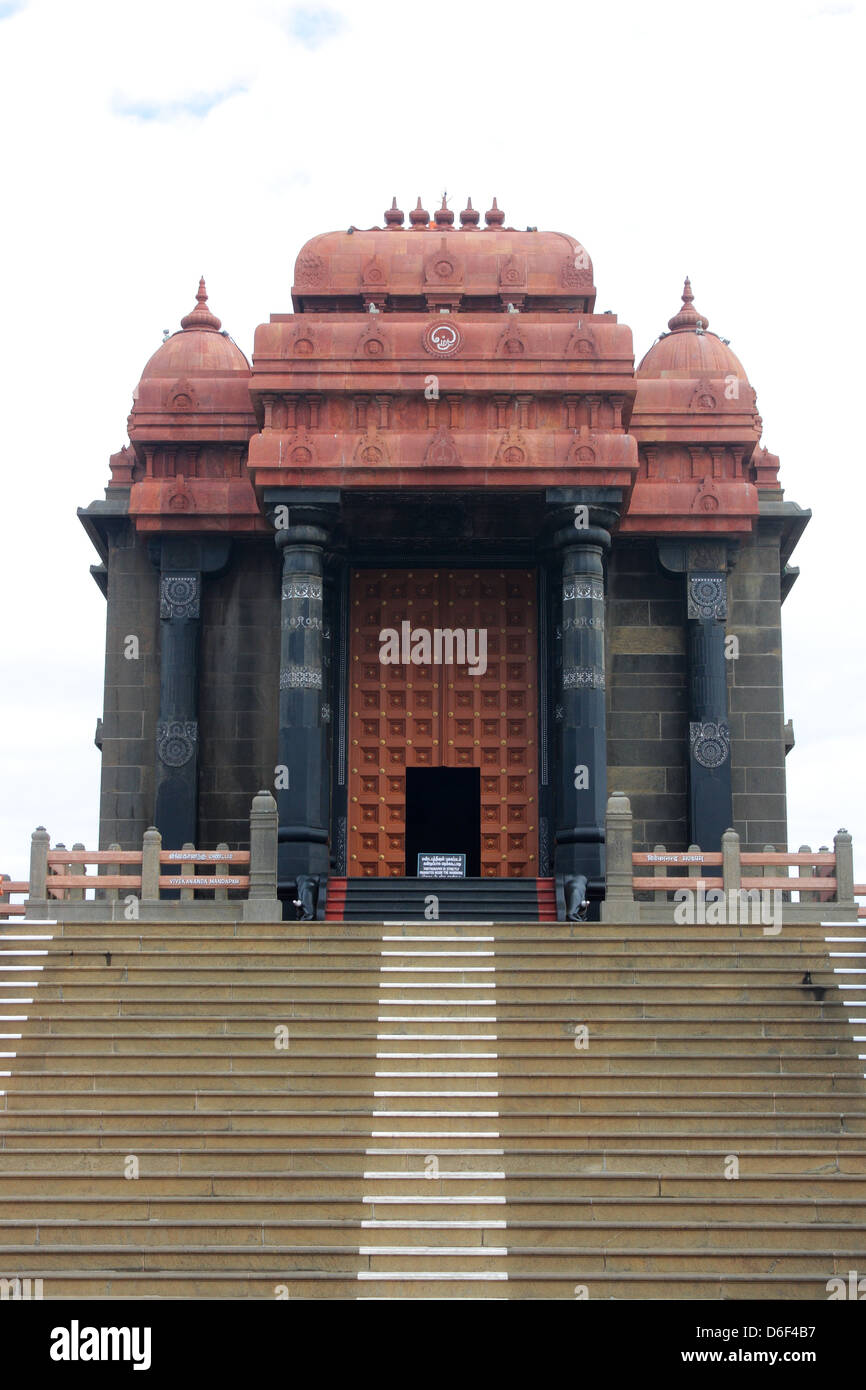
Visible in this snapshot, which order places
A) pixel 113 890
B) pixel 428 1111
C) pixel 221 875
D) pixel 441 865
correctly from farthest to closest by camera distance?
pixel 441 865 → pixel 113 890 → pixel 221 875 → pixel 428 1111

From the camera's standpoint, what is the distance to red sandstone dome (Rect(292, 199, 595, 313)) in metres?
28.2

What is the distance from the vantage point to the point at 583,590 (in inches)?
1005

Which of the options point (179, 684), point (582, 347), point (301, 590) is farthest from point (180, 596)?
point (582, 347)

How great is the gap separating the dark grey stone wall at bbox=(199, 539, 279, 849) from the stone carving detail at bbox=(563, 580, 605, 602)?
4977 millimetres

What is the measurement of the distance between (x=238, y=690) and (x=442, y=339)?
6233 millimetres

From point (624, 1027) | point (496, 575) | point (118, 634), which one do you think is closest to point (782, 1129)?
point (624, 1027)

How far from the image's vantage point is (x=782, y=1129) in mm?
18531

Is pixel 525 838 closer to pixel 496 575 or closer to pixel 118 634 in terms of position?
pixel 496 575

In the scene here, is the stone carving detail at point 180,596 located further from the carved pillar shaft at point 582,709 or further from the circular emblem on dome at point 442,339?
the carved pillar shaft at point 582,709

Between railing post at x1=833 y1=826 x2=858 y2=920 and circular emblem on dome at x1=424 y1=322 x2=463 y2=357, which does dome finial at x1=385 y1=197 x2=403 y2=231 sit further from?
railing post at x1=833 y1=826 x2=858 y2=920

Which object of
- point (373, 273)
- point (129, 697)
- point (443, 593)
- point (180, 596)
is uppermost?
point (373, 273)

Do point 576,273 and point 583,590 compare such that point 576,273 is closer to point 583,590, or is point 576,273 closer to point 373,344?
point 373,344

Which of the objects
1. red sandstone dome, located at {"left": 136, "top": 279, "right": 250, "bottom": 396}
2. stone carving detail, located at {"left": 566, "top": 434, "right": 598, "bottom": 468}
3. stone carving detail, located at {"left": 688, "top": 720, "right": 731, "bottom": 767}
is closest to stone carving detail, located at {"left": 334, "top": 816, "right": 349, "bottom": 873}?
stone carving detail, located at {"left": 688, "top": 720, "right": 731, "bottom": 767}
